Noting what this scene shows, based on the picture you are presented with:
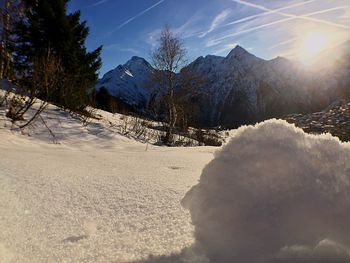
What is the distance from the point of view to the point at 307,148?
102 centimetres

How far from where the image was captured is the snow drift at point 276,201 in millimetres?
887

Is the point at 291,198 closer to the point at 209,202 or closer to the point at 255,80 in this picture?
the point at 209,202

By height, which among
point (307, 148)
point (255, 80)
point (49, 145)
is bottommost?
point (49, 145)

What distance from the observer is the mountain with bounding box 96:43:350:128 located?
139 m

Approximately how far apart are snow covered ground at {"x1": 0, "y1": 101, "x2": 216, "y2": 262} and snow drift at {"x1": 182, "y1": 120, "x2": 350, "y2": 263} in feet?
0.66

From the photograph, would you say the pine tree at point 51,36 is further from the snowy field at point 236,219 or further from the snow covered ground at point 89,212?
the snowy field at point 236,219

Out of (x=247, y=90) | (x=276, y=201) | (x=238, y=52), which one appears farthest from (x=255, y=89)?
(x=276, y=201)

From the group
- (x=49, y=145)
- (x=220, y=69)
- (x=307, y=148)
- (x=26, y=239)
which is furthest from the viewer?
(x=220, y=69)

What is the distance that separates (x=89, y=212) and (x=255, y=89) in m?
159

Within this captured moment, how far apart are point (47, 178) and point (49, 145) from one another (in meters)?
2.60

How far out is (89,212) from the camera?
1453 millimetres

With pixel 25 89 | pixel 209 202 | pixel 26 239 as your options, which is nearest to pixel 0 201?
pixel 26 239

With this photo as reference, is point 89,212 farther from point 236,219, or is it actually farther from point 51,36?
point 51,36

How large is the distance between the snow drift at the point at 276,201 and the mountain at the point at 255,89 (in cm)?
12668
